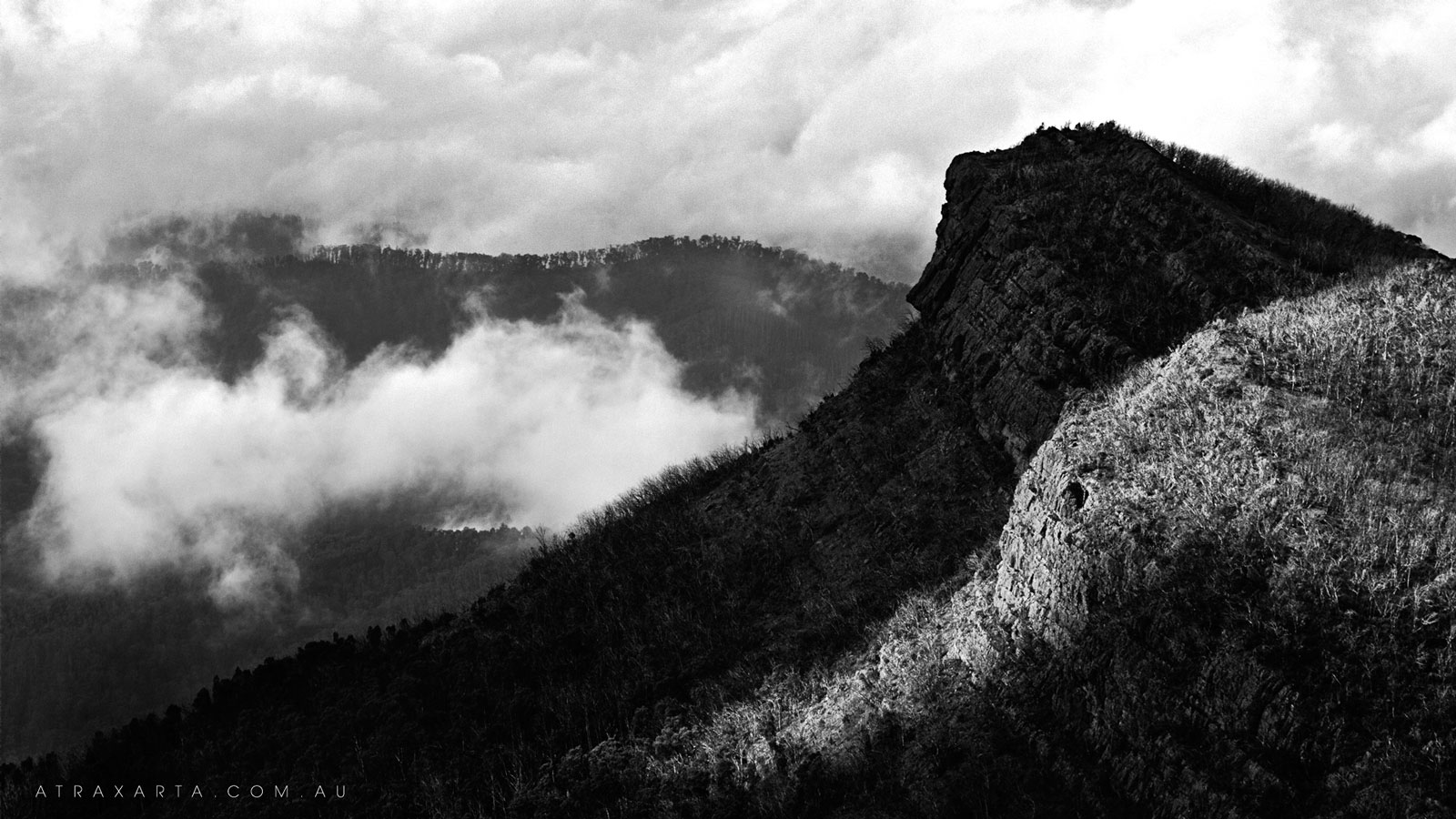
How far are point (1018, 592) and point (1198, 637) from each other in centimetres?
541

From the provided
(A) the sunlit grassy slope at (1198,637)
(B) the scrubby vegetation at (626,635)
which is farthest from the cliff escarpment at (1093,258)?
(A) the sunlit grassy slope at (1198,637)

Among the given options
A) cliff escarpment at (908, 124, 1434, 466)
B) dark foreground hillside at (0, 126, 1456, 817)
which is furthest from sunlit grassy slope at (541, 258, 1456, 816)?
cliff escarpment at (908, 124, 1434, 466)

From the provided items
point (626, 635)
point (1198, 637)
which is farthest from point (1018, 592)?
point (626, 635)

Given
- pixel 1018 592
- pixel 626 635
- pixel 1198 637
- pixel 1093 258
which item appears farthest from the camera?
pixel 626 635

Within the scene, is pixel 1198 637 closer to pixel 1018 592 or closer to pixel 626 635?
pixel 1018 592

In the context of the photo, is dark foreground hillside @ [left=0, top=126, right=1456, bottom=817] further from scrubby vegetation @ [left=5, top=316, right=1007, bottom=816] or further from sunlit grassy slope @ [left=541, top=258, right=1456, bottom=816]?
scrubby vegetation @ [left=5, top=316, right=1007, bottom=816]

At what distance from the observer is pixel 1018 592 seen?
2819cm

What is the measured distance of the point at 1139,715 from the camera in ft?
76.6

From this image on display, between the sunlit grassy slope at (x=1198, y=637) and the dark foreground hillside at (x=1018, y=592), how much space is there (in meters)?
0.07

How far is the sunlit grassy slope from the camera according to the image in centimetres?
2123

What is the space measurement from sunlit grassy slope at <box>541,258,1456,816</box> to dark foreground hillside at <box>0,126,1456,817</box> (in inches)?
2.7

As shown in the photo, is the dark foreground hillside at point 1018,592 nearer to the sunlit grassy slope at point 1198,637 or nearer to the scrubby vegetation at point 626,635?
the sunlit grassy slope at point 1198,637

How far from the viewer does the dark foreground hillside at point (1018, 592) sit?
22.5 meters

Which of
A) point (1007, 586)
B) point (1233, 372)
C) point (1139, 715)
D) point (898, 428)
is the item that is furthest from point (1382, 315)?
point (898, 428)
